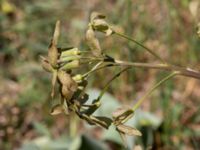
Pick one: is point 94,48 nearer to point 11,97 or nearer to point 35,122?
point 35,122

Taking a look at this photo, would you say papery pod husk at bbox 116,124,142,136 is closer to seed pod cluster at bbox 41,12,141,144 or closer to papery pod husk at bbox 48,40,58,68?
seed pod cluster at bbox 41,12,141,144

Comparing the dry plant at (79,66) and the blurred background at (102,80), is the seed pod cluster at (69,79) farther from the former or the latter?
the blurred background at (102,80)

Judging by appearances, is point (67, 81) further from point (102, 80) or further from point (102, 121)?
point (102, 80)

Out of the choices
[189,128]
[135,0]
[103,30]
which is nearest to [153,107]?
[189,128]

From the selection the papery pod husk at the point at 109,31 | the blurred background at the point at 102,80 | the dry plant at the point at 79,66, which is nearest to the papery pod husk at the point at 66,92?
the dry plant at the point at 79,66

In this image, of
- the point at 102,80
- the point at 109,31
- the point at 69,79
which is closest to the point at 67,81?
the point at 69,79
